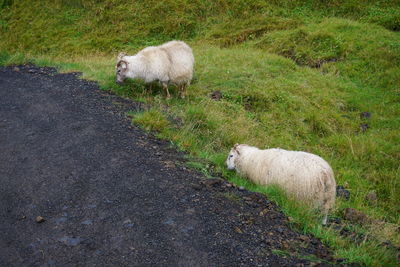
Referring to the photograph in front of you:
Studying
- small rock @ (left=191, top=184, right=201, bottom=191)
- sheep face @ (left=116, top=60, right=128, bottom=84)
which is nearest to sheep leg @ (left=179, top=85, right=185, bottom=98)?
sheep face @ (left=116, top=60, right=128, bottom=84)

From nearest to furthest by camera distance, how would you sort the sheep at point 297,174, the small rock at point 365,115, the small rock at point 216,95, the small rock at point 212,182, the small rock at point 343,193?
the small rock at point 212,182
the sheep at point 297,174
the small rock at point 343,193
the small rock at point 216,95
the small rock at point 365,115

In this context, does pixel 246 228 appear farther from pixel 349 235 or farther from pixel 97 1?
pixel 97 1

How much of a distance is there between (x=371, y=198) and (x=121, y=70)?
21.0ft

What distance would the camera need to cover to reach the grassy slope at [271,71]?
26.1 feet

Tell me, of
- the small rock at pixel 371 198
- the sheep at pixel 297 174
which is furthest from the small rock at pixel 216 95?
the small rock at pixel 371 198

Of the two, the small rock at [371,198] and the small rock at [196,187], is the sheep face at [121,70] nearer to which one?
the small rock at [196,187]

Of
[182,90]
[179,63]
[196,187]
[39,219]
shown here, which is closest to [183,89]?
[182,90]

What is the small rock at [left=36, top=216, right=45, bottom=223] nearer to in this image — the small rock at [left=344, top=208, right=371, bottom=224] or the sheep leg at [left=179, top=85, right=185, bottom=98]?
the small rock at [left=344, top=208, right=371, bottom=224]

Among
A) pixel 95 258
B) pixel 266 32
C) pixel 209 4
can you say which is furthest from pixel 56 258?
pixel 209 4

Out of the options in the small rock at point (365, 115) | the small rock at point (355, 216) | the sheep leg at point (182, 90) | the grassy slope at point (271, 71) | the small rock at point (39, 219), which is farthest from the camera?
the small rock at point (365, 115)

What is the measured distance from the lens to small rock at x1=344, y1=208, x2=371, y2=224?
6.38m

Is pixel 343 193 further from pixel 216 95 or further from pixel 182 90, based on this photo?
pixel 182 90

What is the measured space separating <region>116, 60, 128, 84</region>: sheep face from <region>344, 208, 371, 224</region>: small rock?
6047mm

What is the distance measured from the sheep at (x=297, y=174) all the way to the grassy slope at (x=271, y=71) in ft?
1.48
